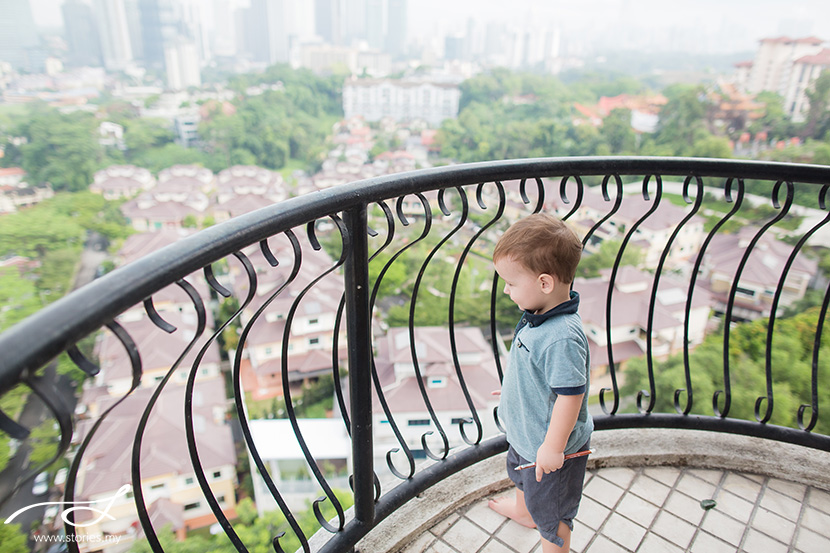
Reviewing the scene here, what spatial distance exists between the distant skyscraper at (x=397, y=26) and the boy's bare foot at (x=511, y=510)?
3843 inches

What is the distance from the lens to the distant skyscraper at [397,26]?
9131cm

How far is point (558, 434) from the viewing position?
108 cm

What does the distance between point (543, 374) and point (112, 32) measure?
80.0m

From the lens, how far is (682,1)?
272 ft

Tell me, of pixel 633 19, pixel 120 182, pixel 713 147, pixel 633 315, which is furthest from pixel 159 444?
pixel 633 19

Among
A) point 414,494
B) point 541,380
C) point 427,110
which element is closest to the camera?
point 541,380

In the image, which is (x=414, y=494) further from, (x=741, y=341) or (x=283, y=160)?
(x=283, y=160)

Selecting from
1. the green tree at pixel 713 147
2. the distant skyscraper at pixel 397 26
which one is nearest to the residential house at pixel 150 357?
the green tree at pixel 713 147

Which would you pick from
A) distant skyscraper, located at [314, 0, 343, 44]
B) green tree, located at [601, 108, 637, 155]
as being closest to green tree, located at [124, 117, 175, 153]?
green tree, located at [601, 108, 637, 155]

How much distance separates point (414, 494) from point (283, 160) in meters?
44.2

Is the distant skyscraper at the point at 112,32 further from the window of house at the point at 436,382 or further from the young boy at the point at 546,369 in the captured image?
the young boy at the point at 546,369

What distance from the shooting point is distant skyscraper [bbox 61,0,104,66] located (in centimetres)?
6366

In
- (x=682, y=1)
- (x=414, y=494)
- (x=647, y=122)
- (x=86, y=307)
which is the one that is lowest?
(x=647, y=122)

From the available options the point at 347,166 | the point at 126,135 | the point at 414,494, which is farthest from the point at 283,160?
the point at 414,494
